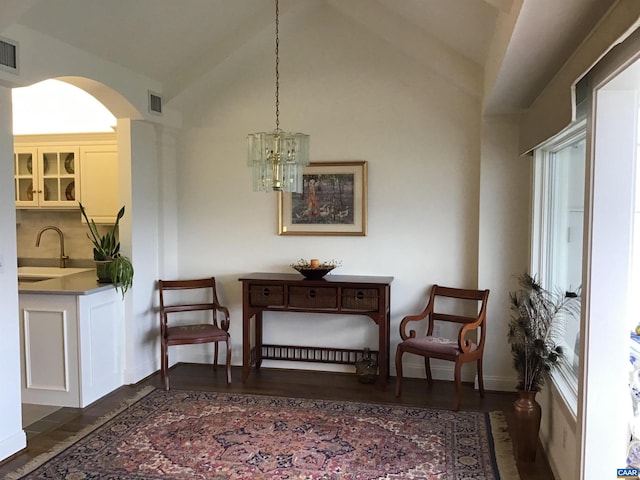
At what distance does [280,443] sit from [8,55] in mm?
2754

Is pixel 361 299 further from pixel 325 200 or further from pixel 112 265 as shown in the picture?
pixel 112 265

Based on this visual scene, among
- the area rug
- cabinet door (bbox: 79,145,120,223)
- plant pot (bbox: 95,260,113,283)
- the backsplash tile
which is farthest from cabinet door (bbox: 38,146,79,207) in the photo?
the area rug

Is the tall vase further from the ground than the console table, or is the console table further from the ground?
the console table

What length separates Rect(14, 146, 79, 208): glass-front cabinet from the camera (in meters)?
5.05

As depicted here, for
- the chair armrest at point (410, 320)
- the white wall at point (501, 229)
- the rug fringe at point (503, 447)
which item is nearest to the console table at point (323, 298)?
the chair armrest at point (410, 320)

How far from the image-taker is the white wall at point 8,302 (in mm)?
2980

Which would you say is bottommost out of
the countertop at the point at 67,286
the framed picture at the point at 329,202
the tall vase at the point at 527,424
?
the tall vase at the point at 527,424

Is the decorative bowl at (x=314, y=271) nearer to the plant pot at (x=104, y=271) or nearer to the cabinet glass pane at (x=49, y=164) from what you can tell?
the plant pot at (x=104, y=271)

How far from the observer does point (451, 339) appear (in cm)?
437

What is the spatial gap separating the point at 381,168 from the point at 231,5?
1763mm

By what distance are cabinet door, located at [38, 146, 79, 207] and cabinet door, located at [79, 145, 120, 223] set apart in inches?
5.1

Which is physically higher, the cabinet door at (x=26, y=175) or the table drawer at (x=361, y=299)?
the cabinet door at (x=26, y=175)

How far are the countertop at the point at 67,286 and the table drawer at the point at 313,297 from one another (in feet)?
4.79

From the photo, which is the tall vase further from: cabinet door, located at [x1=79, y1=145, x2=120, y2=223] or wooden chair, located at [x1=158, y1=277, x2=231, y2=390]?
cabinet door, located at [x1=79, y1=145, x2=120, y2=223]
